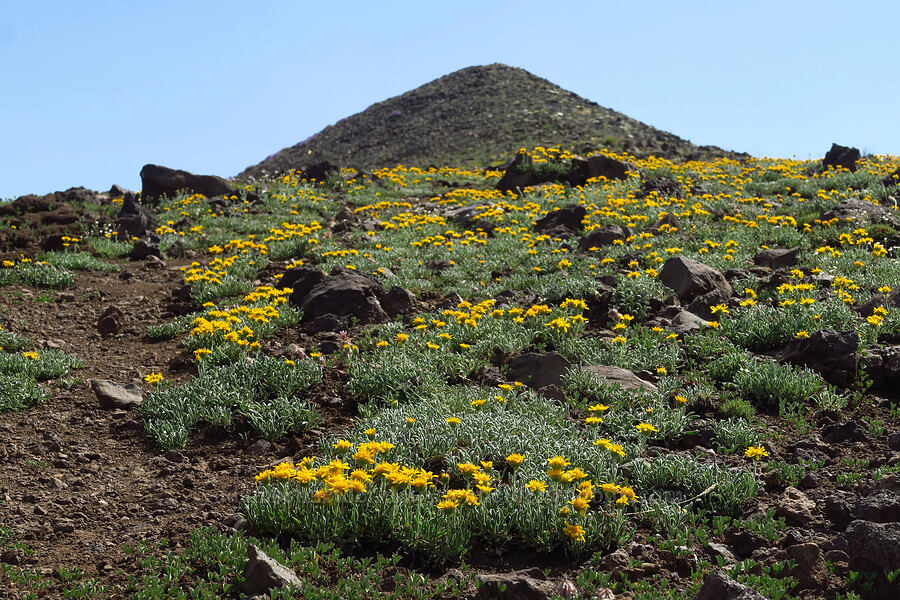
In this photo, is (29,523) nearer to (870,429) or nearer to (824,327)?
(870,429)

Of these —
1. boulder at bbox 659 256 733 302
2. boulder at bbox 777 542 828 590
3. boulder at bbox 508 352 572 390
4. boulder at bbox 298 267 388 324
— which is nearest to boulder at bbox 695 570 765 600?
boulder at bbox 777 542 828 590

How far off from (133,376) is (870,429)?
24.4 feet

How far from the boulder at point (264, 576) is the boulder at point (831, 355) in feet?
17.1

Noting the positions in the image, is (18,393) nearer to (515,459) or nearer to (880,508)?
(515,459)

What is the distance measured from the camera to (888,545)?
3.73 m

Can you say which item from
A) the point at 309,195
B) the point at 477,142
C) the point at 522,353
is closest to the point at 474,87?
the point at 477,142

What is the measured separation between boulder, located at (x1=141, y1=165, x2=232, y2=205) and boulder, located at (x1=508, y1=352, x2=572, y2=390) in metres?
13.7

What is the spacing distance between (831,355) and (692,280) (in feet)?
8.50

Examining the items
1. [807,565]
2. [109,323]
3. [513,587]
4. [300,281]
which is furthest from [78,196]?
[807,565]

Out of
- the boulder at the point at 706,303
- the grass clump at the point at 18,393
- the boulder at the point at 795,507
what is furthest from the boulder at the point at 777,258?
the grass clump at the point at 18,393

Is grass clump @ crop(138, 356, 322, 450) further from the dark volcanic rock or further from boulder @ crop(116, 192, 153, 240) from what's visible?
boulder @ crop(116, 192, 153, 240)

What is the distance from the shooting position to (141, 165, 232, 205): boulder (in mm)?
18922

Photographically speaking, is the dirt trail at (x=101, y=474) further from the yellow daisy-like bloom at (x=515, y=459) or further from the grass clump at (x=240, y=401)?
the yellow daisy-like bloom at (x=515, y=459)

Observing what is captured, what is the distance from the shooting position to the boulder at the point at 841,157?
63.5 ft
